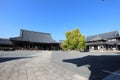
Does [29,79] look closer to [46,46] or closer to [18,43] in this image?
[18,43]

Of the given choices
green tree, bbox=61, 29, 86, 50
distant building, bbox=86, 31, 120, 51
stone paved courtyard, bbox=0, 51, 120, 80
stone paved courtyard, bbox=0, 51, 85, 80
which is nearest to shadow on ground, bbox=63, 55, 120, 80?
stone paved courtyard, bbox=0, 51, 120, 80

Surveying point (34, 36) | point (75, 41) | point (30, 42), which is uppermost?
point (34, 36)

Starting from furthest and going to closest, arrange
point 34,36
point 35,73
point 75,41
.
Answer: point 34,36 < point 75,41 < point 35,73

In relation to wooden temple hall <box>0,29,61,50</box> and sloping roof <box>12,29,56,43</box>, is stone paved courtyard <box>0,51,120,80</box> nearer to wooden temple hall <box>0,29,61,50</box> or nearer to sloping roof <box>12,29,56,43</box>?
wooden temple hall <box>0,29,61,50</box>

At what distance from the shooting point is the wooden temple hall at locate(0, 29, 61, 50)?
38.9m

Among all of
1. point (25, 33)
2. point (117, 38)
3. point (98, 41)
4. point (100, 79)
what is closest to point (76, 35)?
point (98, 41)

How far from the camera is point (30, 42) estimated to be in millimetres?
42062

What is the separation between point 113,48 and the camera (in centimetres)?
4256

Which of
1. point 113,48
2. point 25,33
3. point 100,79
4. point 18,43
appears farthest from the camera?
point 25,33

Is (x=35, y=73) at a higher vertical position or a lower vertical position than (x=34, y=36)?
lower

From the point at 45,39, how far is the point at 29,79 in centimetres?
4457

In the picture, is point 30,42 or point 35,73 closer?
point 35,73

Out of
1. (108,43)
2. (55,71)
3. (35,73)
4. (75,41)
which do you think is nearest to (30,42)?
(75,41)

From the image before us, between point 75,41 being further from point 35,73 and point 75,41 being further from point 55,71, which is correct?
point 35,73
